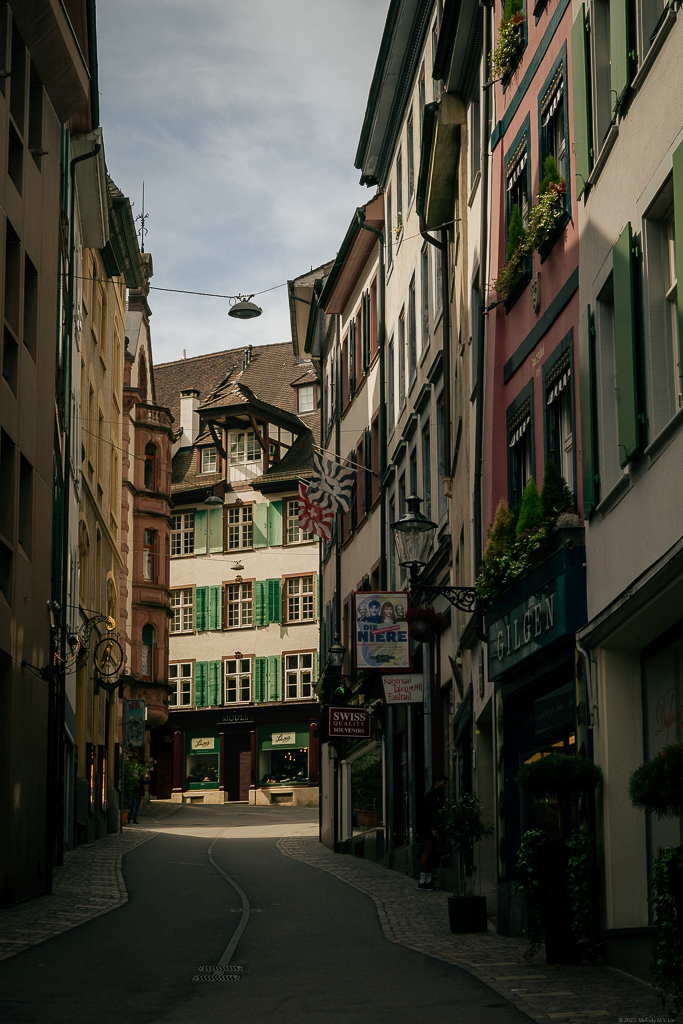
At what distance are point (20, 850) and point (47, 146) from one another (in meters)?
10.2

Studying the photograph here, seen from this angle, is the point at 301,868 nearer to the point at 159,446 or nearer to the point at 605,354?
the point at 605,354

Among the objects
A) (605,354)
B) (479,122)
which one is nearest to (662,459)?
(605,354)

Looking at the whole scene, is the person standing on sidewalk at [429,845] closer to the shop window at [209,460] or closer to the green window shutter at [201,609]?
the green window shutter at [201,609]

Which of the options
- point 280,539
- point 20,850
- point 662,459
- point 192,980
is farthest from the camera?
point 280,539

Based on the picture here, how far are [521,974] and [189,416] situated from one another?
57.5 metres

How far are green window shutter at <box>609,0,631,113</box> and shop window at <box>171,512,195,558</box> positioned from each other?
53747 millimetres

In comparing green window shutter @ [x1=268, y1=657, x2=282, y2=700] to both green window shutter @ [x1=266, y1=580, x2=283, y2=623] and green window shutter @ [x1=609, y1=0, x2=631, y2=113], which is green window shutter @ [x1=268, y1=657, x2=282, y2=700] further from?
green window shutter @ [x1=609, y1=0, x2=631, y2=113]

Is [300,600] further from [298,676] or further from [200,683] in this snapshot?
[200,683]

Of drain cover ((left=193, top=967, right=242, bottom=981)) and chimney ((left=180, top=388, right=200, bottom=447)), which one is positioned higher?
chimney ((left=180, top=388, right=200, bottom=447))

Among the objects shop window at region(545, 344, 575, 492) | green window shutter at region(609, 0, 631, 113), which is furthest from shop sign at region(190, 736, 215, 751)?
green window shutter at region(609, 0, 631, 113)

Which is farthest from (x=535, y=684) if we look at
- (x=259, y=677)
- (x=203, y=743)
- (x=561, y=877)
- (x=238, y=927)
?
(x=203, y=743)

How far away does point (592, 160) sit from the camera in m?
12.2

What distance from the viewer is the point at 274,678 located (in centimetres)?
6000

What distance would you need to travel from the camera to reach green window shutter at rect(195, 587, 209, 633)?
206 feet
